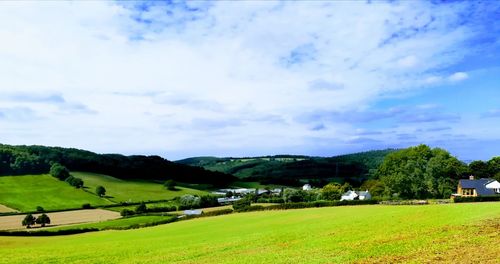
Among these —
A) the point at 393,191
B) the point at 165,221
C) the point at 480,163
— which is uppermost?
the point at 480,163

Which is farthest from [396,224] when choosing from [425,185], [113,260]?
[425,185]

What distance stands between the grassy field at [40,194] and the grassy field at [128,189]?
9.10 m

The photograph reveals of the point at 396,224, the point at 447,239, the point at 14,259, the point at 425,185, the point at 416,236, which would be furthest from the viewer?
the point at 425,185

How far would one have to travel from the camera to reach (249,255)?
2942 centimetres

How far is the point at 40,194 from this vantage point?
485 ft

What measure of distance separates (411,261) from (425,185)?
87844 millimetres

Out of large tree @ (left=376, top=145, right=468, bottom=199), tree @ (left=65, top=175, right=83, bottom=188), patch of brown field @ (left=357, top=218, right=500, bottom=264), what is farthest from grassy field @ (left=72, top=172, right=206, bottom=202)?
patch of brown field @ (left=357, top=218, right=500, bottom=264)

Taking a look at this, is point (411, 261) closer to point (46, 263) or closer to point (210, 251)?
point (210, 251)

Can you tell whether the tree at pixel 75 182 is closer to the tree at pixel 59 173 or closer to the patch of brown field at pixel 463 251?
the tree at pixel 59 173

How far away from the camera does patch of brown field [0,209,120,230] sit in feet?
341

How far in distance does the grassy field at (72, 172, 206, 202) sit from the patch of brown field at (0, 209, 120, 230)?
88.8ft

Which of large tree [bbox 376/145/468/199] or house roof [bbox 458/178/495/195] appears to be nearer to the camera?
large tree [bbox 376/145/468/199]

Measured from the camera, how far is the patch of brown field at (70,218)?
103925 millimetres

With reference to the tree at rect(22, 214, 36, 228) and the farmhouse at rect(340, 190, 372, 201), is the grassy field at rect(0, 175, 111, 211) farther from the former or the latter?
the farmhouse at rect(340, 190, 372, 201)
